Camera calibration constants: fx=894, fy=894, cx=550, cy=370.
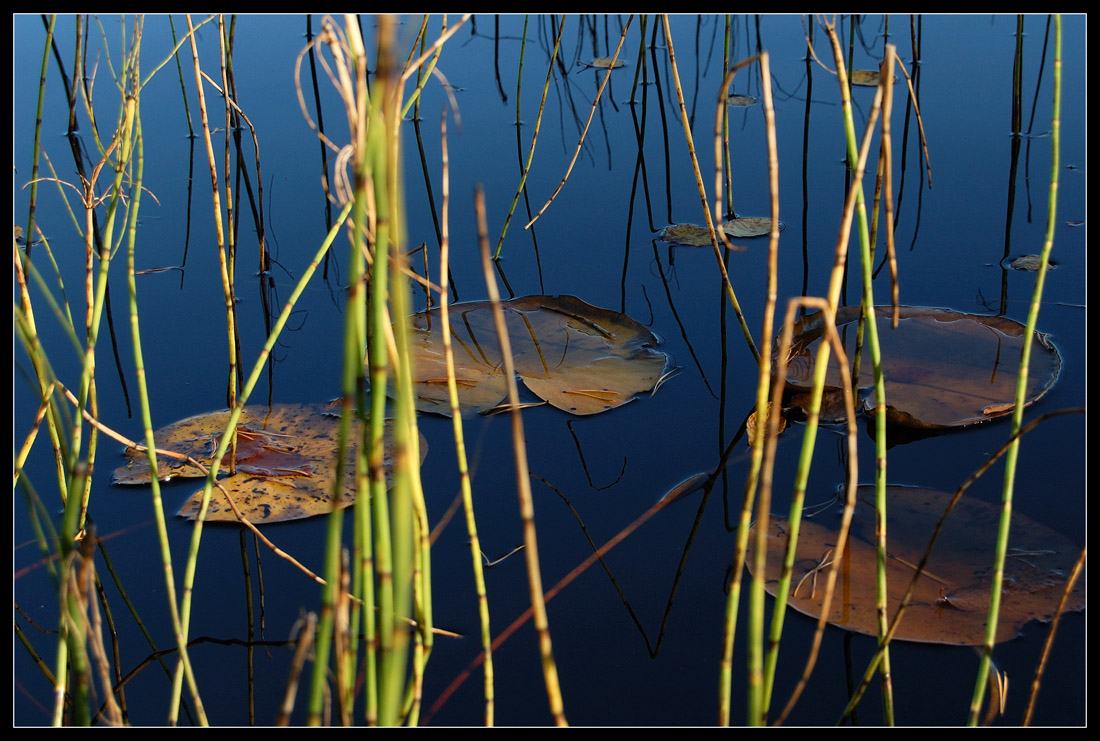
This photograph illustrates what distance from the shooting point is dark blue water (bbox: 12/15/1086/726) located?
1150mm

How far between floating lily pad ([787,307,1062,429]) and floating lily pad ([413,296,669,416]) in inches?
12.6

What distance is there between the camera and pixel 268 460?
1546 mm

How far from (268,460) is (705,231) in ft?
4.05

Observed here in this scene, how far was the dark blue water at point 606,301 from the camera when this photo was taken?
1.15 meters

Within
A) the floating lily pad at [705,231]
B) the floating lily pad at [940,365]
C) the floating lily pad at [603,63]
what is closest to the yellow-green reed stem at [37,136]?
the floating lily pad at [940,365]

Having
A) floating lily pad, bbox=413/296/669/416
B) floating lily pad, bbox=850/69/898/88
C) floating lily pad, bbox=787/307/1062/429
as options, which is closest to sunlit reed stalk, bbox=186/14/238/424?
floating lily pad, bbox=413/296/669/416

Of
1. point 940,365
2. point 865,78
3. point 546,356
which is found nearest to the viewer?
point 940,365

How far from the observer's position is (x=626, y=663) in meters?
1.15

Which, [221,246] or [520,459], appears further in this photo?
[221,246]

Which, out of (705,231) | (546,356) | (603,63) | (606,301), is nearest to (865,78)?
(603,63)

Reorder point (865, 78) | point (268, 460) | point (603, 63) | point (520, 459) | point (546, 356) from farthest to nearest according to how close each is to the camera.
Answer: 1. point (603, 63)
2. point (865, 78)
3. point (546, 356)
4. point (268, 460)
5. point (520, 459)

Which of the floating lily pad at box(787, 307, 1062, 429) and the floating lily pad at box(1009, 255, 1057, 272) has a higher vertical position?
the floating lily pad at box(1009, 255, 1057, 272)

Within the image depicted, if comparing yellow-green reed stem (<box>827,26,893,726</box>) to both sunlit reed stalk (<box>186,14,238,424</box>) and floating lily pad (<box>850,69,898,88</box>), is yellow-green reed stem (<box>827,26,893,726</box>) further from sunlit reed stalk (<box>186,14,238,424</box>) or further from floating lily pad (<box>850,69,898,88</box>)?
floating lily pad (<box>850,69,898,88</box>)

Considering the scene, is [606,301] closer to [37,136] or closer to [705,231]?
[705,231]
